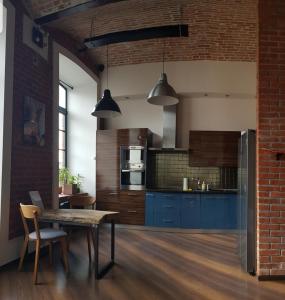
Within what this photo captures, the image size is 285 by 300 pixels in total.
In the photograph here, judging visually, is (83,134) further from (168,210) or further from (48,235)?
(48,235)

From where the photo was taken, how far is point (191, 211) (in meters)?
5.75

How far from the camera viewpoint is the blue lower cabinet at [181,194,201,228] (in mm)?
5742

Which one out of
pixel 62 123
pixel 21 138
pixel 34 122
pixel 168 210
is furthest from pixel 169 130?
pixel 21 138

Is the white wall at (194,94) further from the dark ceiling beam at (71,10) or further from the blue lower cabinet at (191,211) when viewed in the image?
the dark ceiling beam at (71,10)

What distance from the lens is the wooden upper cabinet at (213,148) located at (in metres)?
6.00

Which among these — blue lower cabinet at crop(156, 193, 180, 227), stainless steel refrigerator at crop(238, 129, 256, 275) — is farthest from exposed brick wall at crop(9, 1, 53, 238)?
stainless steel refrigerator at crop(238, 129, 256, 275)

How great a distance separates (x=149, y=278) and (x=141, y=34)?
375cm

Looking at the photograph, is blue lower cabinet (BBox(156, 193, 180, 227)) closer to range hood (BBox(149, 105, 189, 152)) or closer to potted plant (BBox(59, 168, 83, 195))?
range hood (BBox(149, 105, 189, 152))

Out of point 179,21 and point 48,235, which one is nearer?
point 48,235

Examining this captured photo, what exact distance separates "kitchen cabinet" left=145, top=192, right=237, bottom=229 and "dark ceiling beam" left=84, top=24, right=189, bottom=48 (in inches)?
119

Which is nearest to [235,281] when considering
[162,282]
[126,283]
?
[162,282]

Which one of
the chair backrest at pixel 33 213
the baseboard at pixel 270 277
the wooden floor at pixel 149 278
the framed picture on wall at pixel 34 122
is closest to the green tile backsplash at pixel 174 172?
the wooden floor at pixel 149 278

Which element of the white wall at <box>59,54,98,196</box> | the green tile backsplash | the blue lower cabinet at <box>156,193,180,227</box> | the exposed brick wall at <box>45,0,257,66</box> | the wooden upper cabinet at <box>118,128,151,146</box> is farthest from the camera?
the white wall at <box>59,54,98,196</box>

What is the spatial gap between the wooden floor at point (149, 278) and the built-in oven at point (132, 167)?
1.62 m
